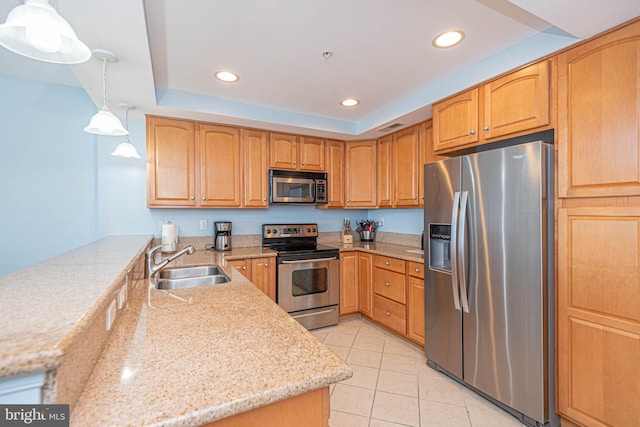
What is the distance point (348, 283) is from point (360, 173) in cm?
136

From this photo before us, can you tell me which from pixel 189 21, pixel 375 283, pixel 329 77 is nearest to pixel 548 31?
pixel 329 77

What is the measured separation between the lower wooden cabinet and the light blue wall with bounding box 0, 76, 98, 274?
4.96 feet

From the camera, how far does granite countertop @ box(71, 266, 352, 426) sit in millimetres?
639

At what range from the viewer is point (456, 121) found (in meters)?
2.27

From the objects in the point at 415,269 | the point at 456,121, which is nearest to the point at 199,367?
the point at 415,269

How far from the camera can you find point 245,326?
1095 mm

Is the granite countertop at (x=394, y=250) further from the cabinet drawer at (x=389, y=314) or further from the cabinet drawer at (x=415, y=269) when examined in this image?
the cabinet drawer at (x=389, y=314)

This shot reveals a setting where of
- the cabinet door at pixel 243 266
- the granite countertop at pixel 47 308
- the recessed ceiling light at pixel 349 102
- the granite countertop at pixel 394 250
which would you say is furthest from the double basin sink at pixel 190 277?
the recessed ceiling light at pixel 349 102

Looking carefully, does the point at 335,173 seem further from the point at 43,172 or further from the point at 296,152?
the point at 43,172

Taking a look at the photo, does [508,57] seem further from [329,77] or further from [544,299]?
[544,299]

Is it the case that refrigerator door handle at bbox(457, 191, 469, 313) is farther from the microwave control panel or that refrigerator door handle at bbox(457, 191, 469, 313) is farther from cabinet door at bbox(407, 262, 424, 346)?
the microwave control panel

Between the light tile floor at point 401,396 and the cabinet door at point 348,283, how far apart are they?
606mm

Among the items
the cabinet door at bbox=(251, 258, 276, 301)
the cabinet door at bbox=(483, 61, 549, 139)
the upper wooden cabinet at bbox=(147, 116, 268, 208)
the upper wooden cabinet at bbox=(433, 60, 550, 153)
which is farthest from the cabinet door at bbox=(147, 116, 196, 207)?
the cabinet door at bbox=(483, 61, 549, 139)

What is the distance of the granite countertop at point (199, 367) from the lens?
64 centimetres
